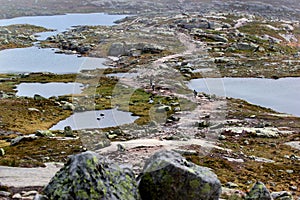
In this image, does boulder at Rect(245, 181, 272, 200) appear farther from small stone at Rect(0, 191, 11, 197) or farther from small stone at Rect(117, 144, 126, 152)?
small stone at Rect(117, 144, 126, 152)

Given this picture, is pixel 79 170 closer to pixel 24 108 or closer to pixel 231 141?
pixel 231 141

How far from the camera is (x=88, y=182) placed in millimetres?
15070

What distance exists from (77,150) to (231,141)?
19427 mm

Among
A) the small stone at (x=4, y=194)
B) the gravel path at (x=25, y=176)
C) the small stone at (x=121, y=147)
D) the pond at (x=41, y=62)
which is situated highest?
the small stone at (x=4, y=194)

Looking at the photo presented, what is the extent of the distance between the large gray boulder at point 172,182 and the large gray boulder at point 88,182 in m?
1.01

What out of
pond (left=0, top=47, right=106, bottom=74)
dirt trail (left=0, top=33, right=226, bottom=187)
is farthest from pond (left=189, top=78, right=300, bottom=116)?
pond (left=0, top=47, right=106, bottom=74)

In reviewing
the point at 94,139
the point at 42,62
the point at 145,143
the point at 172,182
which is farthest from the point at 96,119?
the point at 42,62

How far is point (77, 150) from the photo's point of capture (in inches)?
1469

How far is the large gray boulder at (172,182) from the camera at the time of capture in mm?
17078

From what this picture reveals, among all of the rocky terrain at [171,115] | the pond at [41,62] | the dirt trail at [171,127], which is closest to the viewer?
the rocky terrain at [171,115]

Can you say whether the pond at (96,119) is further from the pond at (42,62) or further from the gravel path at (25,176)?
the pond at (42,62)

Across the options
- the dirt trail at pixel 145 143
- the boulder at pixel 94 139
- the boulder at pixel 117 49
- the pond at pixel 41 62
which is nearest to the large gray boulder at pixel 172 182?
the dirt trail at pixel 145 143

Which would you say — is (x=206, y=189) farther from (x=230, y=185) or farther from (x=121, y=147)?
(x=121, y=147)

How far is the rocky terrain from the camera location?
34.4 m
